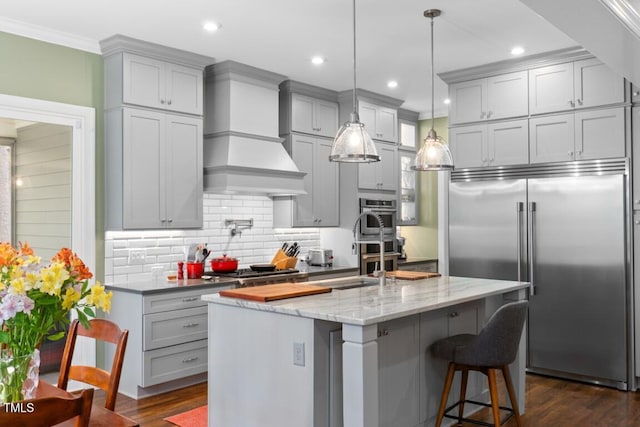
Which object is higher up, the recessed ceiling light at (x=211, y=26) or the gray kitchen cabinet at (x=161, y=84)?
the recessed ceiling light at (x=211, y=26)

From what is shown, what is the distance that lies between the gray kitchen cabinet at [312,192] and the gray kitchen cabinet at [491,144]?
146 cm

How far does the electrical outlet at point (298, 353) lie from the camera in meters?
2.90

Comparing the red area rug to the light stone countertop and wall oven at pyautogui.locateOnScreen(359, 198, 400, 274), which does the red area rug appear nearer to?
the light stone countertop

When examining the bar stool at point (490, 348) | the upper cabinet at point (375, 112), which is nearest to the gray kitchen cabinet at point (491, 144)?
the upper cabinet at point (375, 112)

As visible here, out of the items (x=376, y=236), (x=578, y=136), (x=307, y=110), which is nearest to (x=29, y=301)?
(x=578, y=136)

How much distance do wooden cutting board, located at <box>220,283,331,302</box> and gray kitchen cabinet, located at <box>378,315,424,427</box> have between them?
0.48 meters

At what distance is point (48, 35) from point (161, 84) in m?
0.92

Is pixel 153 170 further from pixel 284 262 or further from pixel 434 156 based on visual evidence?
pixel 434 156

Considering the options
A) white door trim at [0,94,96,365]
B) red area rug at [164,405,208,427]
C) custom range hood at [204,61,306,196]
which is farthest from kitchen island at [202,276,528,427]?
custom range hood at [204,61,306,196]

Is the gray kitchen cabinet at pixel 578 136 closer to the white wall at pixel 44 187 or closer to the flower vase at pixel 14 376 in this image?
the white wall at pixel 44 187

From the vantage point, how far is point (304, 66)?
5418 millimetres

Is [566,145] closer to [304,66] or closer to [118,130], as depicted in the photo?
[304,66]

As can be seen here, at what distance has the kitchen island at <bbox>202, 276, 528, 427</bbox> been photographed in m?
2.72

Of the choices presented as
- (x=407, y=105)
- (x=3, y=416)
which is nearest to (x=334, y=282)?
(x=3, y=416)
